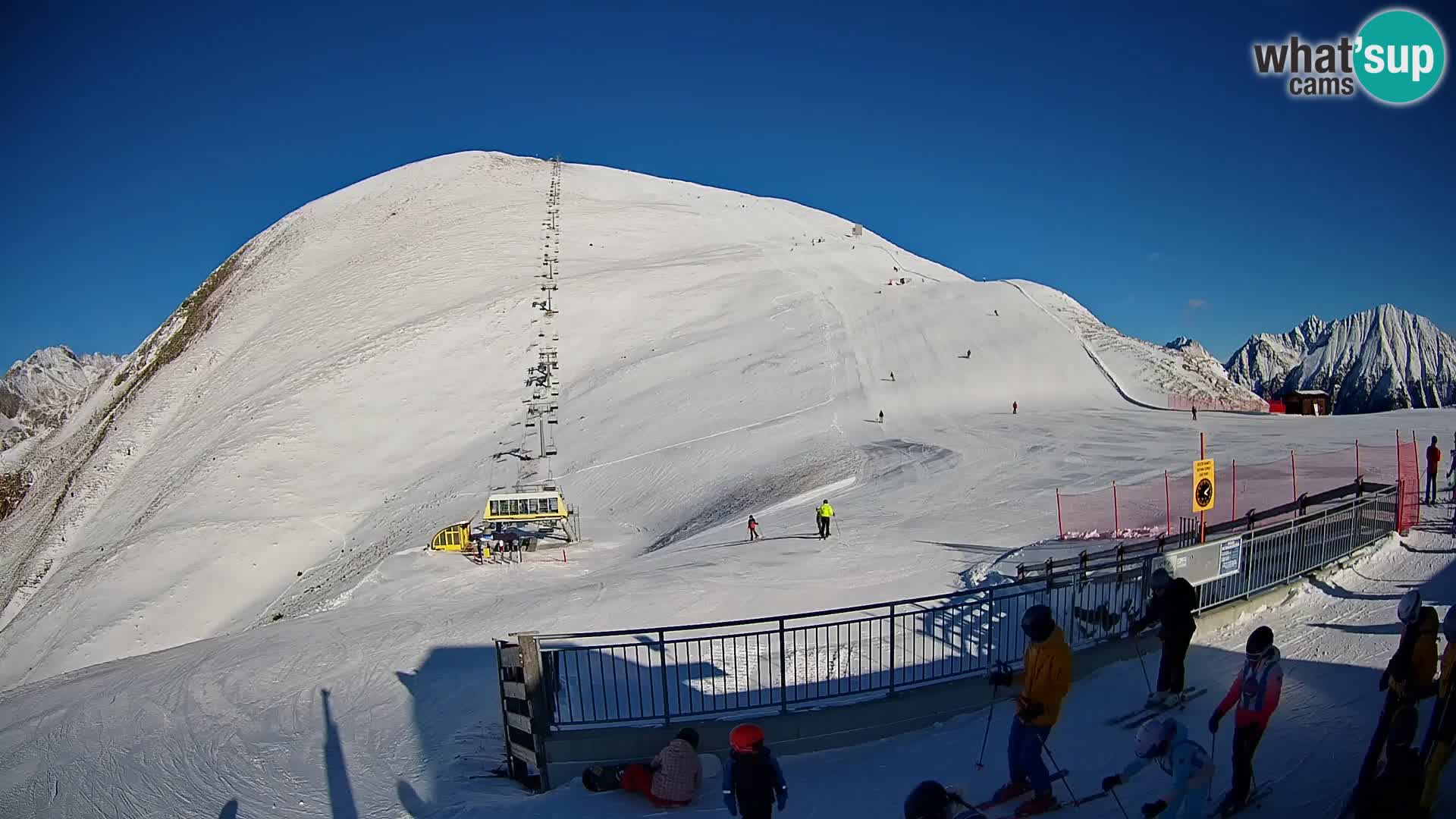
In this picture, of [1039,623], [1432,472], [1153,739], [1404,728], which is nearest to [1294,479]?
[1432,472]

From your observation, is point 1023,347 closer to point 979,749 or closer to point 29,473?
point 979,749

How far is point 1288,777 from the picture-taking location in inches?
240

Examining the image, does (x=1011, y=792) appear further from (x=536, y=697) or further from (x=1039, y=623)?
(x=536, y=697)

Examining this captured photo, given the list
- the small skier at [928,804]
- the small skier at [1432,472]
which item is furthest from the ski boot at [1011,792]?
the small skier at [1432,472]

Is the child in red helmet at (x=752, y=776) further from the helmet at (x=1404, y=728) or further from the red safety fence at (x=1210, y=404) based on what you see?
the red safety fence at (x=1210, y=404)

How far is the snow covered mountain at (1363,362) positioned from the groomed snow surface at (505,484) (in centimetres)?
7545

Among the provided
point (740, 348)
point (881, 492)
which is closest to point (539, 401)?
point (740, 348)

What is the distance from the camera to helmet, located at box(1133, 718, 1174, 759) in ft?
14.8

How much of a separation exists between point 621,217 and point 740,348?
106 feet

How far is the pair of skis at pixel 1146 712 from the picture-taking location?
24.3 ft

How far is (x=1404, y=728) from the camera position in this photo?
4.95m

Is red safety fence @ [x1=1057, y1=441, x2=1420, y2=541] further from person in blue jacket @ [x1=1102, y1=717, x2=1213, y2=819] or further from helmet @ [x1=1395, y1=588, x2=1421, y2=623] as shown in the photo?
person in blue jacket @ [x1=1102, y1=717, x2=1213, y2=819]

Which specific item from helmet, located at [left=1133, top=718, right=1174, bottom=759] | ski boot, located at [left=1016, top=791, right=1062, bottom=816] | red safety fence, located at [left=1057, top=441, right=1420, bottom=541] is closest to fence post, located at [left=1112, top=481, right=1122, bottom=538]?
red safety fence, located at [left=1057, top=441, right=1420, bottom=541]

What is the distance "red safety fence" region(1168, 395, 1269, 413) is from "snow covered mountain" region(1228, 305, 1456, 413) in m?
65.5
